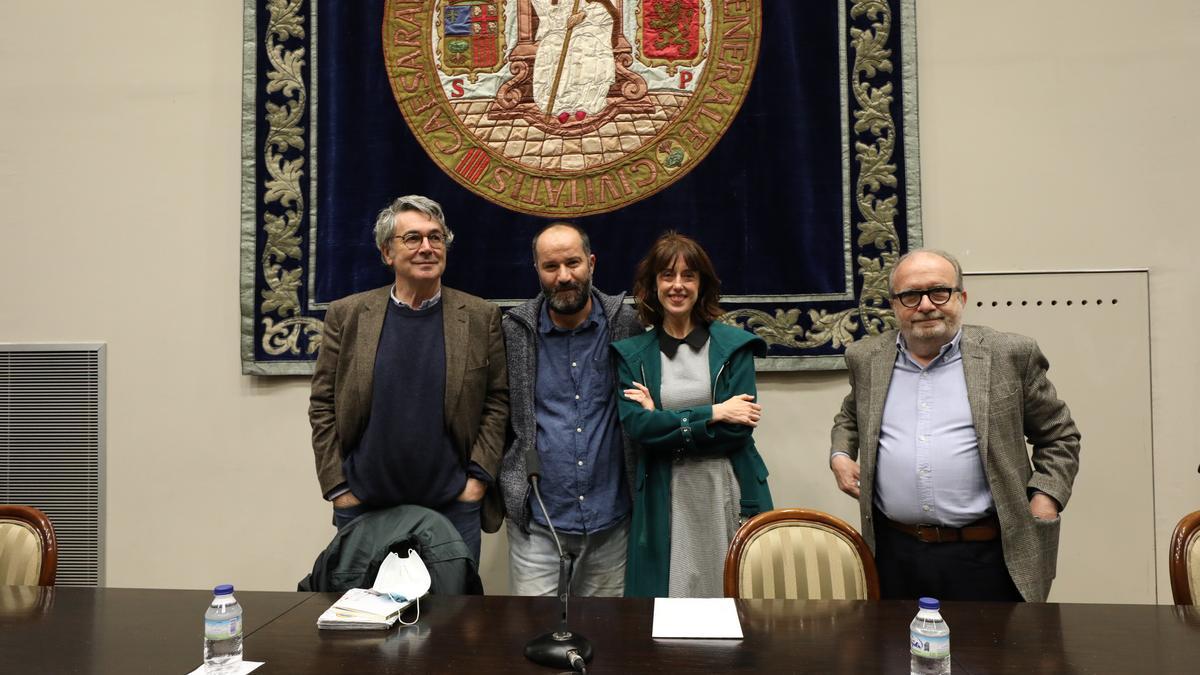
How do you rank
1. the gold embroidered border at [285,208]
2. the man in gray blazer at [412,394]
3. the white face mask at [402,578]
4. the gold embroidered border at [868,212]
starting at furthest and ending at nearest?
the gold embroidered border at [285,208] → the gold embroidered border at [868,212] → the man in gray blazer at [412,394] → the white face mask at [402,578]

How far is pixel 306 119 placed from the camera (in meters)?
3.30

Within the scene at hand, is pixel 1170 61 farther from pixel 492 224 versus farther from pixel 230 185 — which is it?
pixel 230 185

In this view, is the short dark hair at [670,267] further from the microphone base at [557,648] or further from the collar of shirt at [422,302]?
the microphone base at [557,648]

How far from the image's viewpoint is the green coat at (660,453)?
7.80 ft

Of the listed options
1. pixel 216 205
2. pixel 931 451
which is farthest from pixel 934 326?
pixel 216 205

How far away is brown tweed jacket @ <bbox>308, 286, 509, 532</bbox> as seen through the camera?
2508mm

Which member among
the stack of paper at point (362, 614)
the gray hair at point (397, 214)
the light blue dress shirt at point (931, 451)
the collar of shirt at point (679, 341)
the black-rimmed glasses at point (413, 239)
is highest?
the gray hair at point (397, 214)

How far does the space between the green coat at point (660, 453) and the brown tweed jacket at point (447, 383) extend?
16.4 inches

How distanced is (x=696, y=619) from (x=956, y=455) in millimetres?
912

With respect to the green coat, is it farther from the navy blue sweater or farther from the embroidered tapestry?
the embroidered tapestry

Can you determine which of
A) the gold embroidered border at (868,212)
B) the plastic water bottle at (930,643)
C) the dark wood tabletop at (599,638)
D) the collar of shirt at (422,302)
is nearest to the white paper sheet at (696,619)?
the dark wood tabletop at (599,638)

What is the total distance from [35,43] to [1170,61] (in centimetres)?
445

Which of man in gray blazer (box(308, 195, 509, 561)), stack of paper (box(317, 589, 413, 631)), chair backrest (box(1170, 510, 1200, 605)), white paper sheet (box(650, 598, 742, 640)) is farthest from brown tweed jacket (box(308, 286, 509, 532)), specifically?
chair backrest (box(1170, 510, 1200, 605))

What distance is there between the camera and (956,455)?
7.11 ft
